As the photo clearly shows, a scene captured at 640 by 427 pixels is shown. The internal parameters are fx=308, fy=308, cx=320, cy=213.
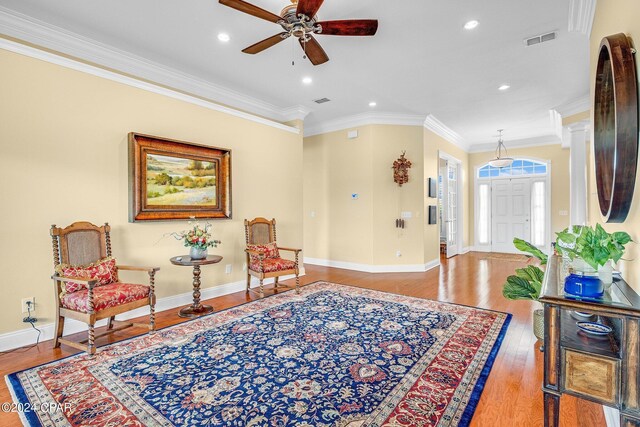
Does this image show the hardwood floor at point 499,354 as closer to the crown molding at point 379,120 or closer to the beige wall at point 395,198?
the beige wall at point 395,198

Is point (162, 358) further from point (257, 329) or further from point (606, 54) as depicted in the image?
point (606, 54)

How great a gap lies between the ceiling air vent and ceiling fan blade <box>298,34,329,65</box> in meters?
2.29

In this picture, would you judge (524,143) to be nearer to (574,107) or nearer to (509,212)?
(509,212)

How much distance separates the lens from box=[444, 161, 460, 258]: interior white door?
777 centimetres

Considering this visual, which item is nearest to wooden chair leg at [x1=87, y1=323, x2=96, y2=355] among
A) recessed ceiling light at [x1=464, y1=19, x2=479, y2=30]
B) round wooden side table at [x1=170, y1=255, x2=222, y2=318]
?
round wooden side table at [x1=170, y1=255, x2=222, y2=318]

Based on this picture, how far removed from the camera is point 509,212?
27.6 ft

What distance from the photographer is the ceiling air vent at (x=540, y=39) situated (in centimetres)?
326

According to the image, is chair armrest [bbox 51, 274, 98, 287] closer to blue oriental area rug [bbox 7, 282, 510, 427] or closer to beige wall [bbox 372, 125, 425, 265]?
blue oriental area rug [bbox 7, 282, 510, 427]

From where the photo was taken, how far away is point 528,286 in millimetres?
2676

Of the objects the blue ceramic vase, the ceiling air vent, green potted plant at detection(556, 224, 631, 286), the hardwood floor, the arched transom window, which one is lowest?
the hardwood floor

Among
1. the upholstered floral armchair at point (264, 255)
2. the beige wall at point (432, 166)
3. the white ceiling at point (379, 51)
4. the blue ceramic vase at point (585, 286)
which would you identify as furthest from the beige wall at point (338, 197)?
the blue ceramic vase at point (585, 286)

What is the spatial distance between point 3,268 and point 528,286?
460cm

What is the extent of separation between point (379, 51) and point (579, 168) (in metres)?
4.27

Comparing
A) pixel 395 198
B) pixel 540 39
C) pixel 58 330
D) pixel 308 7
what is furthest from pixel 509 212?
pixel 58 330
